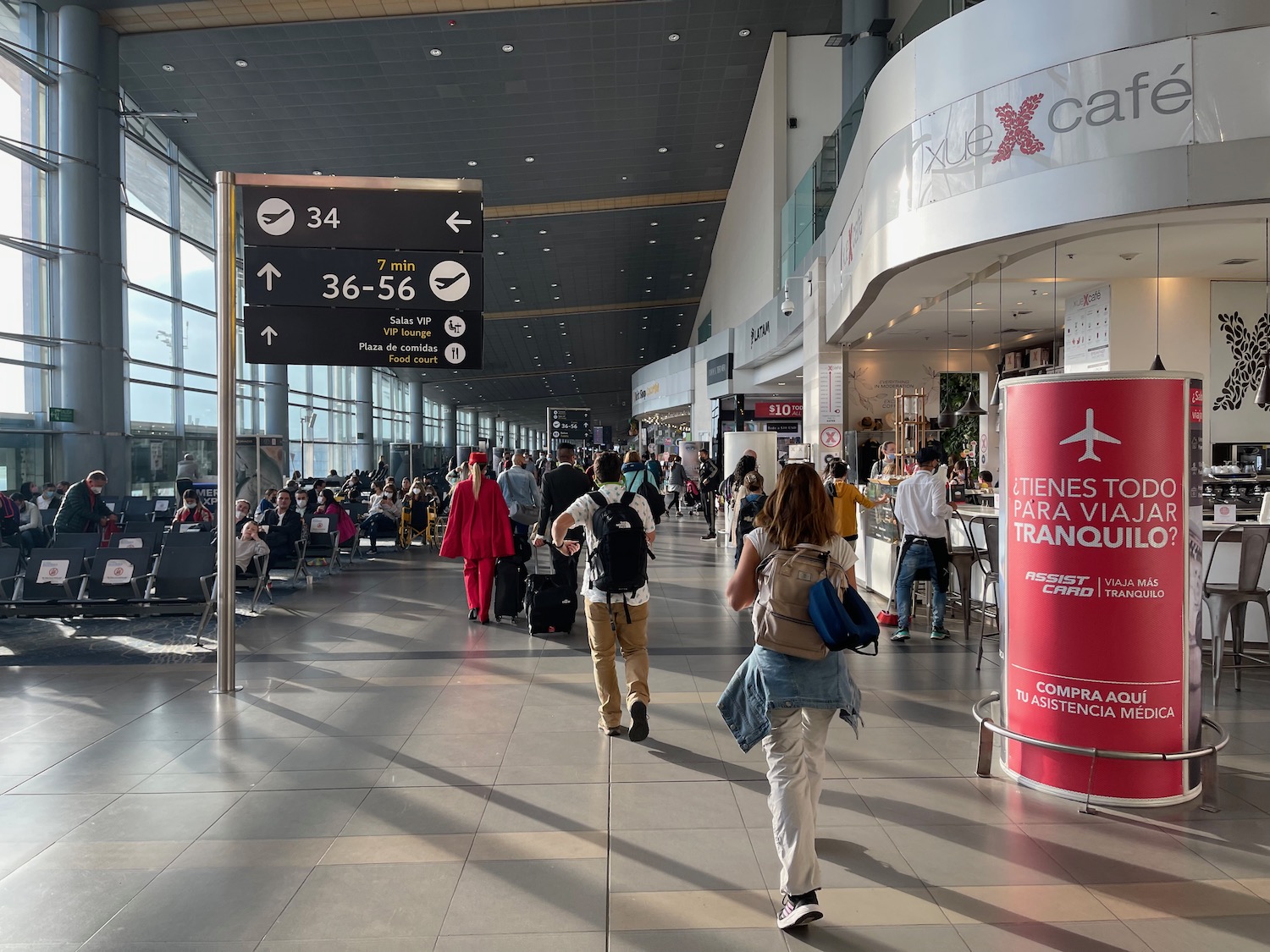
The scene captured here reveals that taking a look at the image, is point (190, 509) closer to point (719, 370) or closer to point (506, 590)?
point (506, 590)

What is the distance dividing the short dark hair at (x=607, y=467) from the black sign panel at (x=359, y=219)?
1.54 meters

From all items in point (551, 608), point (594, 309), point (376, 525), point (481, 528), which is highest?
point (594, 309)

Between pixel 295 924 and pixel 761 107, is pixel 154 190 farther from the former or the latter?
pixel 295 924

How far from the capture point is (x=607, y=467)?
17.3 ft

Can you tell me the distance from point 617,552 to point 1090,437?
2.29 m

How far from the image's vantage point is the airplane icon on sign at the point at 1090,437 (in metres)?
3.62

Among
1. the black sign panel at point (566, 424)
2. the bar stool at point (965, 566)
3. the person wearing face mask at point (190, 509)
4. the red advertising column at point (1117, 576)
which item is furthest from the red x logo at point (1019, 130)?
the black sign panel at point (566, 424)

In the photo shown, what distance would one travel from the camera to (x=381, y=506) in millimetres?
14031

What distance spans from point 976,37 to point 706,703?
5.90 metres

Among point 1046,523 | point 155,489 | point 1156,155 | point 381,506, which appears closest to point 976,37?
point 1156,155

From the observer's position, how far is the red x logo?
6832 mm

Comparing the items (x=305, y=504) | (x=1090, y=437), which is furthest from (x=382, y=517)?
(x=1090, y=437)

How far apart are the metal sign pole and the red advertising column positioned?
4.62 metres

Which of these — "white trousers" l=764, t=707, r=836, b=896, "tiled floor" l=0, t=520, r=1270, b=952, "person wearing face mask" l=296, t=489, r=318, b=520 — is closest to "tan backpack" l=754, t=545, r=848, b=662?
"white trousers" l=764, t=707, r=836, b=896
